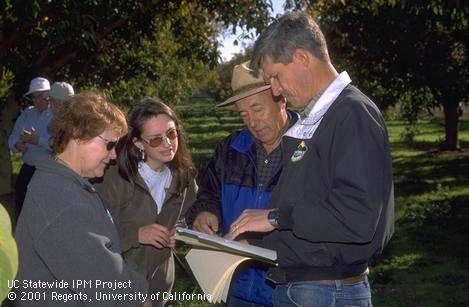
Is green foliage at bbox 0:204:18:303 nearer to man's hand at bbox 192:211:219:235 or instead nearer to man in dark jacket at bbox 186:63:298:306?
man in dark jacket at bbox 186:63:298:306

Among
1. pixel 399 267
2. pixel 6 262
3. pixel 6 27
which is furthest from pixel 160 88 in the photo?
pixel 6 262

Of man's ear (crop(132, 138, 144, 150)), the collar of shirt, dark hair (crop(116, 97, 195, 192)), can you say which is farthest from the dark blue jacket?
the collar of shirt

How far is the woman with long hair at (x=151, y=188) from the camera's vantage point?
331 centimetres

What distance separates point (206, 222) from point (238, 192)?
0.75 ft

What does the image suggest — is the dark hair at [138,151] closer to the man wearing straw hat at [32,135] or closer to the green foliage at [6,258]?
the green foliage at [6,258]

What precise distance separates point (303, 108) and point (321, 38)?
0.25 m

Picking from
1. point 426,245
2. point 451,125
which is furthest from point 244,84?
point 451,125

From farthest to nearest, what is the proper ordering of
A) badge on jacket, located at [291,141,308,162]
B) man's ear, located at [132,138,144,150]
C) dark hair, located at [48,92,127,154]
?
1. man's ear, located at [132,138,144,150]
2. dark hair, located at [48,92,127,154]
3. badge on jacket, located at [291,141,308,162]

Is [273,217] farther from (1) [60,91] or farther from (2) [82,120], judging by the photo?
(1) [60,91]

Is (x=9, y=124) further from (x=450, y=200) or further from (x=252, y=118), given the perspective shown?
(x=252, y=118)

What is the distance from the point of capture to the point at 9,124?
46.8ft

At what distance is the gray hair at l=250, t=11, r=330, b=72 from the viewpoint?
2.39 metres

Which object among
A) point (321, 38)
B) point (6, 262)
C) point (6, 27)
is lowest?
point (6, 262)

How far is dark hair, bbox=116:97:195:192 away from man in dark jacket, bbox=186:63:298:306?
0.29 meters
